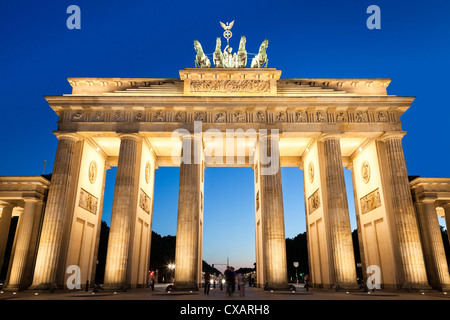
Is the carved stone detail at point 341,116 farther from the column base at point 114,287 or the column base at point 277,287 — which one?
the column base at point 114,287

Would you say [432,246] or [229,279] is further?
[432,246]

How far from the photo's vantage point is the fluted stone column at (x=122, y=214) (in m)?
21.4

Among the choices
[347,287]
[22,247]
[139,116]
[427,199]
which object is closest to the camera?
[347,287]

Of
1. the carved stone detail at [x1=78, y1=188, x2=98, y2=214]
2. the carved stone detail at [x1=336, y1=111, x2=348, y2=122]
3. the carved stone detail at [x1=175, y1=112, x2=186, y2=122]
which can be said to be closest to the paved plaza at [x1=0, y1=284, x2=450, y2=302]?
the carved stone detail at [x1=78, y1=188, x2=98, y2=214]

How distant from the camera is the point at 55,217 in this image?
22.5 meters

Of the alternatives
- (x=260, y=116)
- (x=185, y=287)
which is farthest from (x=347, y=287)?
(x=260, y=116)

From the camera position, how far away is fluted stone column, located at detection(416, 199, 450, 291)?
22.6 meters

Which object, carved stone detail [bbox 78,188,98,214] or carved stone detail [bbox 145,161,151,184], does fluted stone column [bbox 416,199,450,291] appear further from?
carved stone detail [bbox 78,188,98,214]

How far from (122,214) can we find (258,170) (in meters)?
10.7

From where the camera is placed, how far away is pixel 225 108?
2500 centimetres

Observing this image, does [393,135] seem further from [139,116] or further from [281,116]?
[139,116]

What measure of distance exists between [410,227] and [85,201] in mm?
24422
